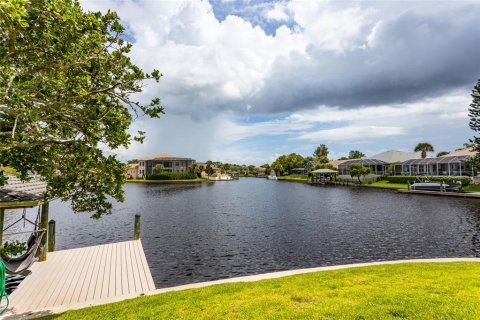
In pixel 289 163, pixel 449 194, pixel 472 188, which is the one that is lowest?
pixel 449 194

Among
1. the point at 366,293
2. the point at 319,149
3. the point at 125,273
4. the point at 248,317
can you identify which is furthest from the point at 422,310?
the point at 319,149

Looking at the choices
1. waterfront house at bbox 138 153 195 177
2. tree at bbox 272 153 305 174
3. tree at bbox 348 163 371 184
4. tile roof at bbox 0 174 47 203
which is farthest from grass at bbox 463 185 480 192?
waterfront house at bbox 138 153 195 177

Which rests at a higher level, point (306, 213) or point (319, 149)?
point (319, 149)

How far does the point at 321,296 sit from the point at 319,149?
126792 mm

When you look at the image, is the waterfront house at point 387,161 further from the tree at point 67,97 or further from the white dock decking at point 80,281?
the tree at point 67,97

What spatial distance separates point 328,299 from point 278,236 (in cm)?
1266

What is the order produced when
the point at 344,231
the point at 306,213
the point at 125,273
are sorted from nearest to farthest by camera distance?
1. the point at 125,273
2. the point at 344,231
3. the point at 306,213

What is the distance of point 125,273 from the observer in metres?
11.2

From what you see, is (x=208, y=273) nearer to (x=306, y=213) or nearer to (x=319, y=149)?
(x=306, y=213)

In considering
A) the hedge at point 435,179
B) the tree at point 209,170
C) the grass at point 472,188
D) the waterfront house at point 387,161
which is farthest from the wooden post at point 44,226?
the tree at point 209,170

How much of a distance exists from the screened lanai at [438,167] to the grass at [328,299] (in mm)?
52736

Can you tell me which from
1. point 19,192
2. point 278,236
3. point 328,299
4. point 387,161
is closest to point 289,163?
point 387,161

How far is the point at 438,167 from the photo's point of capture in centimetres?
5850

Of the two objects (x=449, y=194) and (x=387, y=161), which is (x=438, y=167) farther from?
(x=449, y=194)
